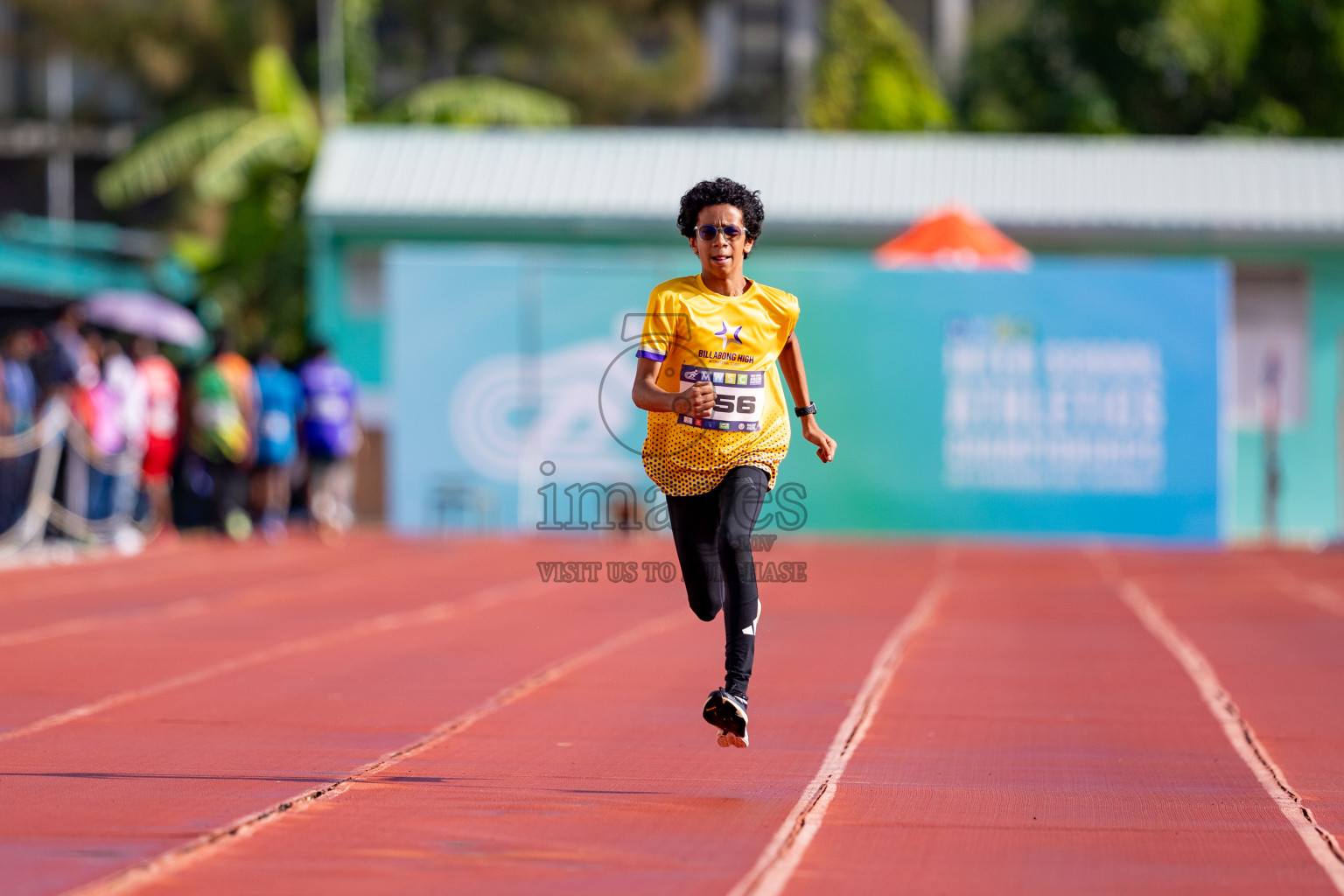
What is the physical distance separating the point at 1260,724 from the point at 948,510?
38.7 ft

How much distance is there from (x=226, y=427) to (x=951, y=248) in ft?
24.3

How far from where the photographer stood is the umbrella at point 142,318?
71.6 feet

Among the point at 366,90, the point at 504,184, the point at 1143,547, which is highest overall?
the point at 366,90

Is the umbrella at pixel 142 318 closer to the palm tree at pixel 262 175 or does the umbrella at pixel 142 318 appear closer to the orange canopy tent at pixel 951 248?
the palm tree at pixel 262 175

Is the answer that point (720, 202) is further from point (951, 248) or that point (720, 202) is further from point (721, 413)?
point (951, 248)

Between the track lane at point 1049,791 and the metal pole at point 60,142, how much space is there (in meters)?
46.6

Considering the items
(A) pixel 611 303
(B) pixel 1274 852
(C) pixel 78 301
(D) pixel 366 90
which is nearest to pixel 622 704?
(B) pixel 1274 852

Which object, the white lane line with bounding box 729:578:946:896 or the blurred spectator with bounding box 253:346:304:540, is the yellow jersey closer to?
the white lane line with bounding box 729:578:946:896

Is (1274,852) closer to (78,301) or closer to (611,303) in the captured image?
(611,303)

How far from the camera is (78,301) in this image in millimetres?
20719

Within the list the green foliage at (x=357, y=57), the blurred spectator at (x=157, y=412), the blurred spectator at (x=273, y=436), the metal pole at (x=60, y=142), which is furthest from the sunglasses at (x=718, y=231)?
the metal pole at (x=60, y=142)

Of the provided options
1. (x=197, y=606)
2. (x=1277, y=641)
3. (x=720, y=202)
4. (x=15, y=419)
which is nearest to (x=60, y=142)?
(x=15, y=419)

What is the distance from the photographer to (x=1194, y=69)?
120ft

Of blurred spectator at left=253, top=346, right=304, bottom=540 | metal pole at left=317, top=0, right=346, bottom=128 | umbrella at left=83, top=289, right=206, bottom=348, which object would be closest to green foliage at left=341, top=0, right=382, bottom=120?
metal pole at left=317, top=0, right=346, bottom=128
